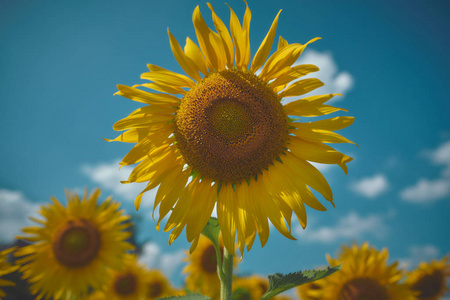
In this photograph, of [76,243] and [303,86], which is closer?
[303,86]

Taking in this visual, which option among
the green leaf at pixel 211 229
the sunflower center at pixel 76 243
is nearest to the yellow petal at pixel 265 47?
the green leaf at pixel 211 229

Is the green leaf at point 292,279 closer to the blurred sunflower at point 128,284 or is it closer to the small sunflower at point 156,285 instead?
the blurred sunflower at point 128,284

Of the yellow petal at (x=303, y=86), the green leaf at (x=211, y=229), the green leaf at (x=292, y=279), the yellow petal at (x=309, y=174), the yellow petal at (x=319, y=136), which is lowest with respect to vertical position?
the green leaf at (x=292, y=279)

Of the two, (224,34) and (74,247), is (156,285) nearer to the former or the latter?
(74,247)

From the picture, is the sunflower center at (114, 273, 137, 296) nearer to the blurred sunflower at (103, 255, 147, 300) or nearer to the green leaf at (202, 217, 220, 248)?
the blurred sunflower at (103, 255, 147, 300)

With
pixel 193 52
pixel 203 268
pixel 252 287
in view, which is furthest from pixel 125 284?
pixel 193 52

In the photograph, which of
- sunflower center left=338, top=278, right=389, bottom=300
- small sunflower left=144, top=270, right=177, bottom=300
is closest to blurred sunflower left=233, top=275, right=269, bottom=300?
sunflower center left=338, top=278, right=389, bottom=300

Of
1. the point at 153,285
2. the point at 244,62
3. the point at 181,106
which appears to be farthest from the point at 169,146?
the point at 153,285
